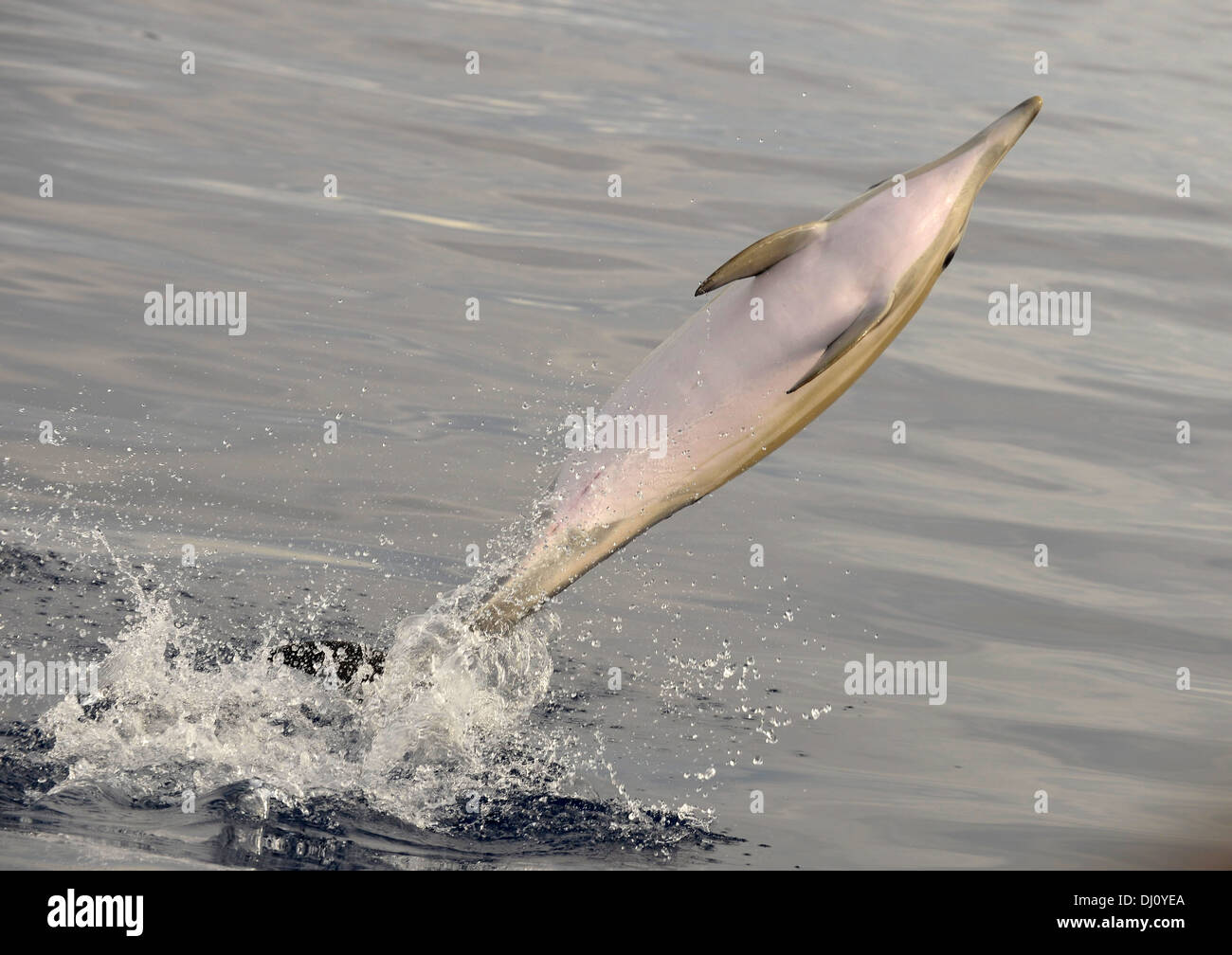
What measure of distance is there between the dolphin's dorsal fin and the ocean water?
67.4 inches

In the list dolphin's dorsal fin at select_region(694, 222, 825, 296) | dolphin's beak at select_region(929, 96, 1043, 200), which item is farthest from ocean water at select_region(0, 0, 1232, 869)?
dolphin's beak at select_region(929, 96, 1043, 200)

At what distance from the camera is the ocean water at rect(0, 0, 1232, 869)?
21.3ft

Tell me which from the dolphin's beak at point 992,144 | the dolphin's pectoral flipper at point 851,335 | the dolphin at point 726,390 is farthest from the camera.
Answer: the dolphin's beak at point 992,144

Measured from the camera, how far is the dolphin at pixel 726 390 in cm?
639

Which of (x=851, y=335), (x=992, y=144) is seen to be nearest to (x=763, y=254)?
(x=851, y=335)

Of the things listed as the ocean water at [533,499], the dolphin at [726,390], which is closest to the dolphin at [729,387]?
the dolphin at [726,390]

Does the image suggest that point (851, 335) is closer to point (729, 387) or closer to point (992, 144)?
point (729, 387)

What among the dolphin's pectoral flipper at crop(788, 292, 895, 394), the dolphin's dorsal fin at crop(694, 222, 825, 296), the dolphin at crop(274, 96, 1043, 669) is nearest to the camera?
the dolphin's pectoral flipper at crop(788, 292, 895, 394)

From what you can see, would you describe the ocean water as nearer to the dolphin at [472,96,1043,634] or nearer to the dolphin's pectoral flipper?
the dolphin at [472,96,1043,634]

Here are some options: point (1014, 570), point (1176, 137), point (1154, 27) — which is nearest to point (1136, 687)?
point (1014, 570)

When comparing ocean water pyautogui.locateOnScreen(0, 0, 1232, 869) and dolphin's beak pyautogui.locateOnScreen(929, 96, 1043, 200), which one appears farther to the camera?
dolphin's beak pyautogui.locateOnScreen(929, 96, 1043, 200)

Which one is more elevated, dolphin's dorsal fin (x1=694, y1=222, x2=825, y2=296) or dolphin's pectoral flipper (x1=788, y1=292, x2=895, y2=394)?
dolphin's dorsal fin (x1=694, y1=222, x2=825, y2=296)

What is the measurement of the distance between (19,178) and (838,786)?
9287 millimetres

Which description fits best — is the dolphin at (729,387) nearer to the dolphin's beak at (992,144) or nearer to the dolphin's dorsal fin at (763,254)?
the dolphin's dorsal fin at (763,254)
